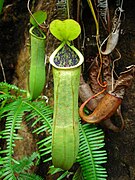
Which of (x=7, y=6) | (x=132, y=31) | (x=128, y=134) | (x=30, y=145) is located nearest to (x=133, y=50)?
(x=132, y=31)

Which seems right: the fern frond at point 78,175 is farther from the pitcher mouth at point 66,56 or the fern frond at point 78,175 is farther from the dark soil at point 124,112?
the pitcher mouth at point 66,56

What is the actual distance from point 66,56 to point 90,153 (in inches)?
24.0

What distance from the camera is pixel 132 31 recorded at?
6.18ft

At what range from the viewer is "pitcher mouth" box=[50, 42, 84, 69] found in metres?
1.41

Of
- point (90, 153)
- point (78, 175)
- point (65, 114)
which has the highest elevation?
point (65, 114)

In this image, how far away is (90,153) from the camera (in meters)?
1.79

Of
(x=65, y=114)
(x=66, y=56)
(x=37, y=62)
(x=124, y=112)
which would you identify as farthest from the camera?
(x=124, y=112)

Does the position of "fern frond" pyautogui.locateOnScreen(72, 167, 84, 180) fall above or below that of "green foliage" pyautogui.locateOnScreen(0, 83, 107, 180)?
below

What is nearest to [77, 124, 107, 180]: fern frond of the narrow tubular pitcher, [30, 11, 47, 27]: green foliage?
the narrow tubular pitcher

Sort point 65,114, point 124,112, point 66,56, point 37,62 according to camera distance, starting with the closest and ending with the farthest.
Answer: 1. point 65,114
2. point 66,56
3. point 37,62
4. point 124,112

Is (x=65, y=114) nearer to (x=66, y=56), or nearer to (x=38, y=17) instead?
(x=66, y=56)

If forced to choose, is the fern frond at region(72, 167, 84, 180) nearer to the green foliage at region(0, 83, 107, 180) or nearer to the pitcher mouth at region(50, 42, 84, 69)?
the green foliage at region(0, 83, 107, 180)

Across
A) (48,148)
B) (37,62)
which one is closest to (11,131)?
(48,148)

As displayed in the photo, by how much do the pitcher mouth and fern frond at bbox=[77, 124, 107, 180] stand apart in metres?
0.54
